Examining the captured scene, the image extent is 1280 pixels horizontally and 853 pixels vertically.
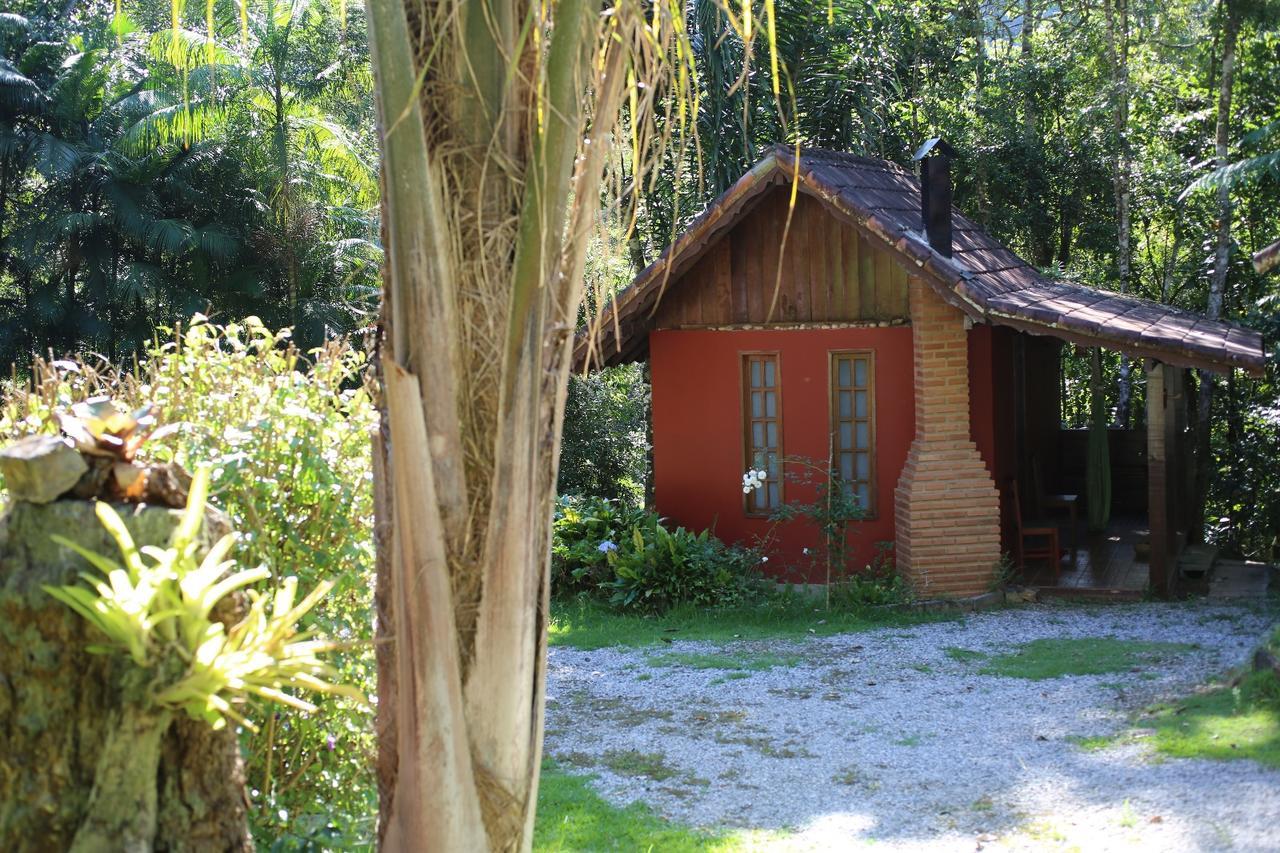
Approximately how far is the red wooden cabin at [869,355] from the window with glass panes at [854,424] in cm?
2

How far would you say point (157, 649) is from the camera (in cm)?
234

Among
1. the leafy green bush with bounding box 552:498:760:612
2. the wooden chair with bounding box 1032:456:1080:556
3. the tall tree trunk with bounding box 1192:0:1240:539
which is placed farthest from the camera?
the tall tree trunk with bounding box 1192:0:1240:539

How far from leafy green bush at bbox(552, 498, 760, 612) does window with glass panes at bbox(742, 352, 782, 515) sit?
67 cm

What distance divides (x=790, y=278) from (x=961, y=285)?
6.91 ft

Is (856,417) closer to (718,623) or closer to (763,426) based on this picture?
(763,426)

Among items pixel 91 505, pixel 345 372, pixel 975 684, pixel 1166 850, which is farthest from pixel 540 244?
pixel 975 684

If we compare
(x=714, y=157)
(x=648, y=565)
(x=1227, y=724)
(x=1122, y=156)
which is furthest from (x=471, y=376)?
(x=1122, y=156)

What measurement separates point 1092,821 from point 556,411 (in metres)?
4.27

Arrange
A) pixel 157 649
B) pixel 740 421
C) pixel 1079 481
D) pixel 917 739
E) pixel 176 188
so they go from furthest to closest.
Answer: pixel 176 188
pixel 1079 481
pixel 740 421
pixel 917 739
pixel 157 649

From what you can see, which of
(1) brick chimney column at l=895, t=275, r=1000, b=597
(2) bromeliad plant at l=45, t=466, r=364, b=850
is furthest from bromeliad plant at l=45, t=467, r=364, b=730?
(1) brick chimney column at l=895, t=275, r=1000, b=597

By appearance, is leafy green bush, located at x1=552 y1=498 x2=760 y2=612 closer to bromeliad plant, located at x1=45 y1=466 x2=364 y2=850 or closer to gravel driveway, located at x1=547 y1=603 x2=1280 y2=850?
gravel driveway, located at x1=547 y1=603 x2=1280 y2=850

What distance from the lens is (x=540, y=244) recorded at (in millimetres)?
2914

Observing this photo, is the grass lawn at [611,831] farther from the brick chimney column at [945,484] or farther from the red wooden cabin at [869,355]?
the red wooden cabin at [869,355]

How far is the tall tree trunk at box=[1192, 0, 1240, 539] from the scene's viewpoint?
1495 centimetres
